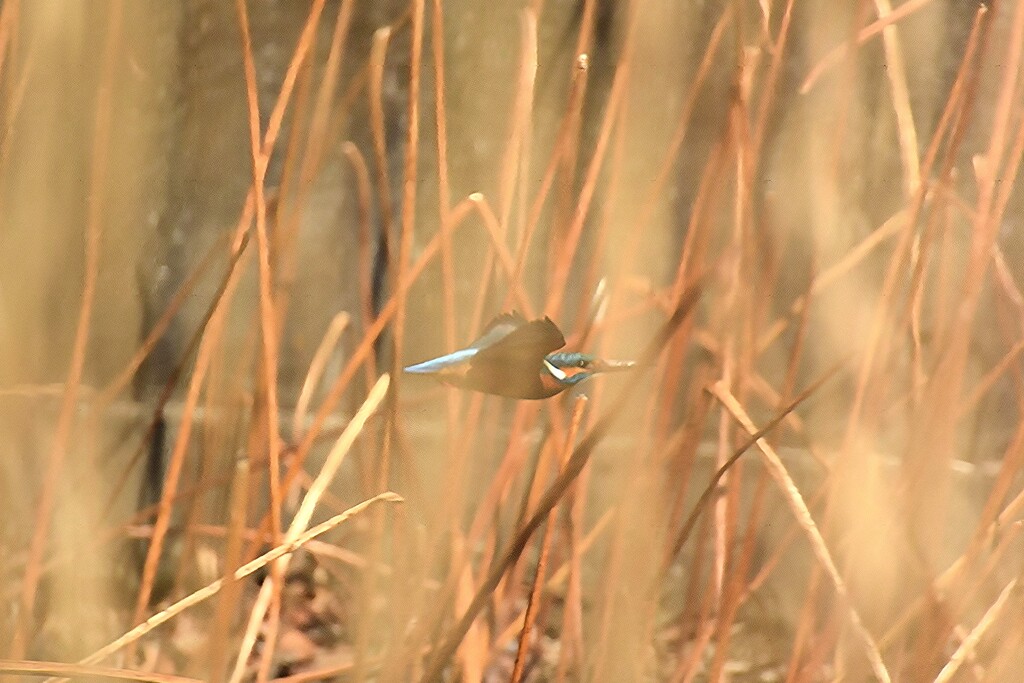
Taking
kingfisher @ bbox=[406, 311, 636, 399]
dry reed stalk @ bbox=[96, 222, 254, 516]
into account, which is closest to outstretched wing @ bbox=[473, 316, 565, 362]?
kingfisher @ bbox=[406, 311, 636, 399]

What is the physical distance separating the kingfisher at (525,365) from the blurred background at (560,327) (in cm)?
4

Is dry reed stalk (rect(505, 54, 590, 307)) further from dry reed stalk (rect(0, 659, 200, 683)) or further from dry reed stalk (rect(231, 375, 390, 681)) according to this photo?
dry reed stalk (rect(0, 659, 200, 683))

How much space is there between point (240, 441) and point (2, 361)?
0.14 metres

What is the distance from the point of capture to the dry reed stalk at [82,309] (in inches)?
15.4

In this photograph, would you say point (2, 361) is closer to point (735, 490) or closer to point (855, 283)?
point (735, 490)

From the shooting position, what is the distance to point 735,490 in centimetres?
43

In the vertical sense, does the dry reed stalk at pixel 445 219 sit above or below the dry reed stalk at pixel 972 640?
above

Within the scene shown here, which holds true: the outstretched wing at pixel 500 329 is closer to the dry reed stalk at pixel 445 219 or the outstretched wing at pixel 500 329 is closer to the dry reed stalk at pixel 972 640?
the dry reed stalk at pixel 445 219

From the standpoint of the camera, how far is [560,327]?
15.2 inches

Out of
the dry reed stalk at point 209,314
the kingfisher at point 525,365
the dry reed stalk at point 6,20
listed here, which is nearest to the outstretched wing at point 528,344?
the kingfisher at point 525,365

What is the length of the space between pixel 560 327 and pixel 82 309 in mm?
221

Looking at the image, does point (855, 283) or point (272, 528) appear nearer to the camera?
point (272, 528)

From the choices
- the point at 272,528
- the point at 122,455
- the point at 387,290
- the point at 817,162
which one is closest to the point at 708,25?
the point at 817,162

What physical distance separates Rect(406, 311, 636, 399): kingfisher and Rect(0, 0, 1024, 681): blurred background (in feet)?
0.15
